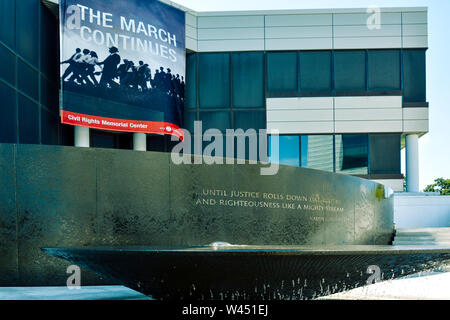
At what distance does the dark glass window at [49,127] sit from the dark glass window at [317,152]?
1101cm

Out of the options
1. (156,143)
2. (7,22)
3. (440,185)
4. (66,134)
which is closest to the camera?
(7,22)

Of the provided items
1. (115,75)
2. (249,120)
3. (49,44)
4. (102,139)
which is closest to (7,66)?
(49,44)

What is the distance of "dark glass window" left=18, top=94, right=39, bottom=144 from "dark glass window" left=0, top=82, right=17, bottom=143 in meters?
0.47

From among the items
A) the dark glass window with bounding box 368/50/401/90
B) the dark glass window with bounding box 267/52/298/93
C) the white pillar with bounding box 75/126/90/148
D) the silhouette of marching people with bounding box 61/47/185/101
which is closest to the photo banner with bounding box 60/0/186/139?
the silhouette of marching people with bounding box 61/47/185/101

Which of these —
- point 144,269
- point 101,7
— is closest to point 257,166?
point 144,269

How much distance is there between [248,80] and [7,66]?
11.2 metres

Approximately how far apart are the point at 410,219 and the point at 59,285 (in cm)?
1554

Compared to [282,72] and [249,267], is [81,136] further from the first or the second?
[249,267]

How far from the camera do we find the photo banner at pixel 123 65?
1706 cm

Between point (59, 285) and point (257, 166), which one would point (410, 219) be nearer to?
point (257, 166)

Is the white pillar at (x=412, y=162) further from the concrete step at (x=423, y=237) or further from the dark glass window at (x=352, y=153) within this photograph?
the concrete step at (x=423, y=237)

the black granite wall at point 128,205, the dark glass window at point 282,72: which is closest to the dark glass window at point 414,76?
the dark glass window at point 282,72

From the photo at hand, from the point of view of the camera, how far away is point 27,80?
1567 cm

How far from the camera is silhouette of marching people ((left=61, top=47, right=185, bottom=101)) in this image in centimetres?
1709
